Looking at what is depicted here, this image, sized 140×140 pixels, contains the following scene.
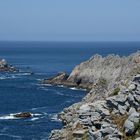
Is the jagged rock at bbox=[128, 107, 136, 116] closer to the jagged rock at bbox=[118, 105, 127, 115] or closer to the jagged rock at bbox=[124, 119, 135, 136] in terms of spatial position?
the jagged rock at bbox=[118, 105, 127, 115]

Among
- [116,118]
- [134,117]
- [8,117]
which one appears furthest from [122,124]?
[8,117]

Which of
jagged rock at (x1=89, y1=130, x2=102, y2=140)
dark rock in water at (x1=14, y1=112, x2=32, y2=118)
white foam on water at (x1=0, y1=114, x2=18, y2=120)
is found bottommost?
white foam on water at (x1=0, y1=114, x2=18, y2=120)

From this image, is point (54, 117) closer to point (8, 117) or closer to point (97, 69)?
point (8, 117)

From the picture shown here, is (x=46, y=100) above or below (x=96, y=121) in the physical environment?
below

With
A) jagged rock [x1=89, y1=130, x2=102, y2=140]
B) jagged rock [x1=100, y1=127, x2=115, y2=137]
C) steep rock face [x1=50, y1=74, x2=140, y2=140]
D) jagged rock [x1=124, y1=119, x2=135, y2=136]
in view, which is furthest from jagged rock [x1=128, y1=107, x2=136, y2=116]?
jagged rock [x1=89, y1=130, x2=102, y2=140]

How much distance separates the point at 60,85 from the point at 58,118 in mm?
74895

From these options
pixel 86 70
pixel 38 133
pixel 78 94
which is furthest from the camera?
pixel 86 70

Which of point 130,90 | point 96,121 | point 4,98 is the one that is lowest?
point 4,98

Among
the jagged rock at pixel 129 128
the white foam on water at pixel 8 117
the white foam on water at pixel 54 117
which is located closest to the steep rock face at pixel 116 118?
the jagged rock at pixel 129 128

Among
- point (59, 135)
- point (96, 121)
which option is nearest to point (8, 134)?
point (59, 135)

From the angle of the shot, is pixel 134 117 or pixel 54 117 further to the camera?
pixel 54 117

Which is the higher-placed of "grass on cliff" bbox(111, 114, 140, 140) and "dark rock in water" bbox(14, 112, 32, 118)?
"grass on cliff" bbox(111, 114, 140, 140)

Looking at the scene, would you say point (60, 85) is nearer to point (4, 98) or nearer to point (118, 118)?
point (4, 98)

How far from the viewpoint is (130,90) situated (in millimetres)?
55781
